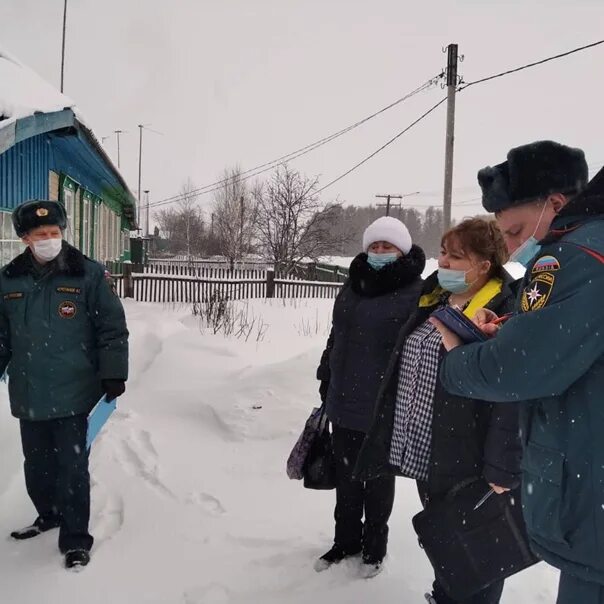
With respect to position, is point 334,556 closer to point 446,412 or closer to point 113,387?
point 446,412

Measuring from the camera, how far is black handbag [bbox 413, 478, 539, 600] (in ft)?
5.97

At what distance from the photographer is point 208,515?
3.25 m

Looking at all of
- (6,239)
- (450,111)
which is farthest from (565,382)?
(450,111)

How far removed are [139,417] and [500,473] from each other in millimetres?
3722

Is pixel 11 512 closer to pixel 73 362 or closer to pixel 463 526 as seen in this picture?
pixel 73 362

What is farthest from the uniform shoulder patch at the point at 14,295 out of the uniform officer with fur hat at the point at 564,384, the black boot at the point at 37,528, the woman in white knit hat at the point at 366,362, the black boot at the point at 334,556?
the uniform officer with fur hat at the point at 564,384

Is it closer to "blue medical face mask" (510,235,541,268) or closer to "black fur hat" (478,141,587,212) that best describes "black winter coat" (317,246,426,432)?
"blue medical face mask" (510,235,541,268)

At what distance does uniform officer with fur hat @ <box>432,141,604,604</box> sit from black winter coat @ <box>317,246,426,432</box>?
1.18 meters

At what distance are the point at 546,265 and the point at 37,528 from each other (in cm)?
296

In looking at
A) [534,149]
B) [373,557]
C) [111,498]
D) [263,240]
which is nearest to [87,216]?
[111,498]

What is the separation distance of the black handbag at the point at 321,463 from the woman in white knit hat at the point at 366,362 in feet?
0.29

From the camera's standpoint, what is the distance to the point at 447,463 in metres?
1.99

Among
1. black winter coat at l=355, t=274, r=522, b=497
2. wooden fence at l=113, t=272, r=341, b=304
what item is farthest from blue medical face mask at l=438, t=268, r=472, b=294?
wooden fence at l=113, t=272, r=341, b=304

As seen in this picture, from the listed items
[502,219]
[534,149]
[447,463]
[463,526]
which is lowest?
[463,526]
